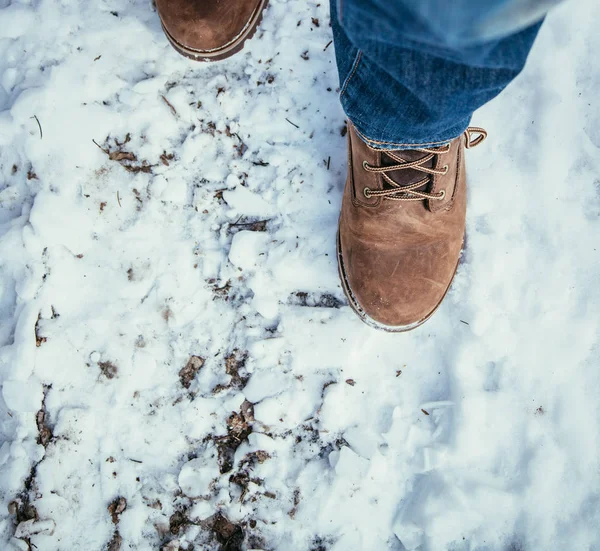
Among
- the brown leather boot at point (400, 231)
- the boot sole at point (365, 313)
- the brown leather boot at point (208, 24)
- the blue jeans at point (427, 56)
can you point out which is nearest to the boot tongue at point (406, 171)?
the brown leather boot at point (400, 231)

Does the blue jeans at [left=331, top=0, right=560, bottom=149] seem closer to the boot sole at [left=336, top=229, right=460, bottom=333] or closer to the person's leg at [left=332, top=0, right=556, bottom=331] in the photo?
the person's leg at [left=332, top=0, right=556, bottom=331]

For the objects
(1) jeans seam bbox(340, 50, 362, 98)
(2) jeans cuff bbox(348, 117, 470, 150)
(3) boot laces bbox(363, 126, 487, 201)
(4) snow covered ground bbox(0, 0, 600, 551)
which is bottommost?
(4) snow covered ground bbox(0, 0, 600, 551)

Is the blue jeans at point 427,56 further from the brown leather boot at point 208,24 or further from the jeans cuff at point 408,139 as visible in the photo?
the brown leather boot at point 208,24

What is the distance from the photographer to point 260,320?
135 centimetres

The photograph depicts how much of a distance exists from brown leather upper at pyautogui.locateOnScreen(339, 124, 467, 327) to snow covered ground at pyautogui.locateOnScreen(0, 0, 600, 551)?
4.6 inches

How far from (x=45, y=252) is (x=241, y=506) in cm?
89

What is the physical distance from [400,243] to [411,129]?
35 centimetres

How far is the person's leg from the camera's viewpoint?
2.03 feet

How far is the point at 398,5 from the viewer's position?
61 cm

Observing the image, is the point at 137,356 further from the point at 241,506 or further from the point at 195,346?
the point at 241,506

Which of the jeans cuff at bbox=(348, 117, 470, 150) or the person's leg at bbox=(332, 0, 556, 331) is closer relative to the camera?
the person's leg at bbox=(332, 0, 556, 331)

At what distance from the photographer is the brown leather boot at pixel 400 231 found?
1136mm

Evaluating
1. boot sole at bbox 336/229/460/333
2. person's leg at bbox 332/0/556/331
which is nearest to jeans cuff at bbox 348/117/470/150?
person's leg at bbox 332/0/556/331

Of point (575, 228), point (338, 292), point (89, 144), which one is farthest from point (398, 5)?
point (89, 144)
